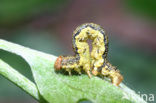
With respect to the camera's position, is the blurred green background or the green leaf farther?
the blurred green background

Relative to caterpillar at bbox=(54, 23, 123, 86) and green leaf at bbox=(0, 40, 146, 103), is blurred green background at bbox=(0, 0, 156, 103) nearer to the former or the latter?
caterpillar at bbox=(54, 23, 123, 86)

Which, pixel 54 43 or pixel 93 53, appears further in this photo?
pixel 54 43

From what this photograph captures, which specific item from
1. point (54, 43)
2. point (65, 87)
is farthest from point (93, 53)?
point (54, 43)

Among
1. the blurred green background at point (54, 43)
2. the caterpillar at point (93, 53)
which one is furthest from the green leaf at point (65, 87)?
the blurred green background at point (54, 43)

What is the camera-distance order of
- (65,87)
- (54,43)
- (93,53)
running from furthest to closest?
(54,43) → (93,53) → (65,87)

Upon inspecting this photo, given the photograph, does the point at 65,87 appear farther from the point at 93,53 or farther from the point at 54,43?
the point at 54,43

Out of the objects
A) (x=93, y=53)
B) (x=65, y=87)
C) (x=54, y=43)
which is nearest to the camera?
(x=65, y=87)

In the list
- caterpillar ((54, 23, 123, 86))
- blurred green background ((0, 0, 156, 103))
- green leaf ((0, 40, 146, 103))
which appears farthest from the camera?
blurred green background ((0, 0, 156, 103))

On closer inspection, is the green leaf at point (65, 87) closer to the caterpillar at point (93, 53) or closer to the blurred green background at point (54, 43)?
the caterpillar at point (93, 53)

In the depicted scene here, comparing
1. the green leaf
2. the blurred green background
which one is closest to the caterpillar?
the green leaf
